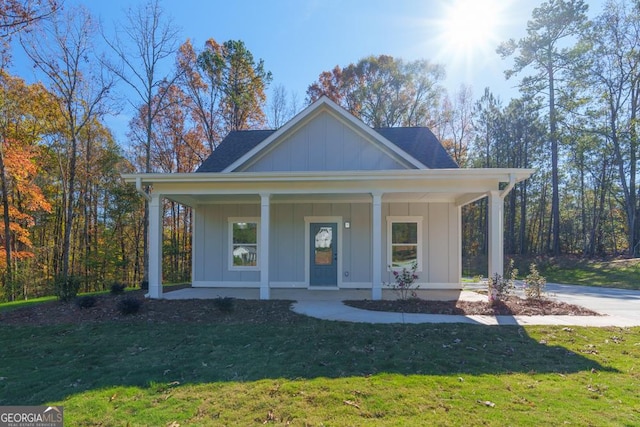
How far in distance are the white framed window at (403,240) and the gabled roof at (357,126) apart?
1.76m

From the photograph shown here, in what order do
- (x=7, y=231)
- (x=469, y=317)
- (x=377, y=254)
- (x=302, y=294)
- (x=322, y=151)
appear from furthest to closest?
(x=7, y=231), (x=322, y=151), (x=302, y=294), (x=377, y=254), (x=469, y=317)

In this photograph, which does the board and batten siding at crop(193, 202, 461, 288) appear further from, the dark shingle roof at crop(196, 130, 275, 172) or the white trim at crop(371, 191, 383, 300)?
the white trim at crop(371, 191, 383, 300)

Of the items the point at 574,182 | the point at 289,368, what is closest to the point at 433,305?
the point at 289,368

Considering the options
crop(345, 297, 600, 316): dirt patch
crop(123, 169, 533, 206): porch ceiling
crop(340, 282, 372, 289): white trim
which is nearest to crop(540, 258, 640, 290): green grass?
crop(345, 297, 600, 316): dirt patch

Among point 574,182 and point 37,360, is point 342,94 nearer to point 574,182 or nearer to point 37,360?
point 574,182

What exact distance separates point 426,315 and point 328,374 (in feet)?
11.1

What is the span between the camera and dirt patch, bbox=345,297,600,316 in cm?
685

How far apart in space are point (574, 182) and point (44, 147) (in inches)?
1270

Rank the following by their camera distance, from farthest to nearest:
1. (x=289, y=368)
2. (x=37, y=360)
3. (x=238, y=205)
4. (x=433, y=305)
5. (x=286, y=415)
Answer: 1. (x=238, y=205)
2. (x=433, y=305)
3. (x=37, y=360)
4. (x=289, y=368)
5. (x=286, y=415)

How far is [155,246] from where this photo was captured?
27.3ft

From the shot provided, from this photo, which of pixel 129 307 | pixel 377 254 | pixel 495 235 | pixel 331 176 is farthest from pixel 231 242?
pixel 495 235

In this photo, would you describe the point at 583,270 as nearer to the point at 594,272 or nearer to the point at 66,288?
the point at 594,272

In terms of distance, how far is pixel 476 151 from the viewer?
80.8 ft

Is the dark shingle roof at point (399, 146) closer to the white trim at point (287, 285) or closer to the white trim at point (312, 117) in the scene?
the white trim at point (312, 117)
